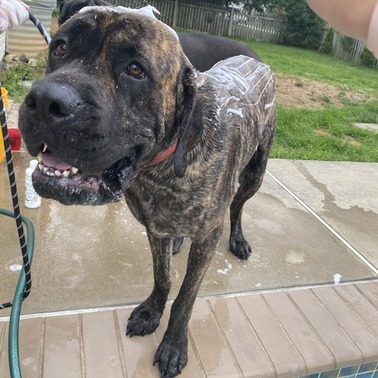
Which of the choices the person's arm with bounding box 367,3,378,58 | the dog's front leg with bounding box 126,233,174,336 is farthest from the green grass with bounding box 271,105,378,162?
the person's arm with bounding box 367,3,378,58

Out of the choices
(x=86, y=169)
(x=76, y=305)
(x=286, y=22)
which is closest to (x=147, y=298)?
(x=76, y=305)

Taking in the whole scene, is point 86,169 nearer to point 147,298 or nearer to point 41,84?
point 41,84

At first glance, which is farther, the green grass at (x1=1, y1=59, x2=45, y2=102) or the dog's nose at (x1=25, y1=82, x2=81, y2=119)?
the green grass at (x1=1, y1=59, x2=45, y2=102)

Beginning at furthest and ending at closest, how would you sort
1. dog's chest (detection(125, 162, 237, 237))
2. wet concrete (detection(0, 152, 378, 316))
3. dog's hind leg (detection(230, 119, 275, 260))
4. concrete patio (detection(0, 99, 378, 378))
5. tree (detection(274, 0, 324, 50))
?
tree (detection(274, 0, 324, 50)) → dog's hind leg (detection(230, 119, 275, 260)) → wet concrete (detection(0, 152, 378, 316)) → concrete patio (detection(0, 99, 378, 378)) → dog's chest (detection(125, 162, 237, 237))

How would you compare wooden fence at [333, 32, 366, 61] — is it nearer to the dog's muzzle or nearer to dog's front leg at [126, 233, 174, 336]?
dog's front leg at [126, 233, 174, 336]

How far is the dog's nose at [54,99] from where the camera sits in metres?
1.42

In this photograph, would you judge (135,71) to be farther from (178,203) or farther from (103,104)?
(178,203)

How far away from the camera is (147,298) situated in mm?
2629

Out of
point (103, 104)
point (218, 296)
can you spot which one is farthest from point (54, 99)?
point (218, 296)

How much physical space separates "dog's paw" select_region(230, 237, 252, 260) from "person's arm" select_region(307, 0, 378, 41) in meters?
2.45

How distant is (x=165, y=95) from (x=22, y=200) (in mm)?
2204

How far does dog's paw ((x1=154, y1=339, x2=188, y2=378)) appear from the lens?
2.21 metres

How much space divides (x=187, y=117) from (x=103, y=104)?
434 mm

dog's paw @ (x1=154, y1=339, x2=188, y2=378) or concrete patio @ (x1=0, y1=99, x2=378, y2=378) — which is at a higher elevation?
dog's paw @ (x1=154, y1=339, x2=188, y2=378)
